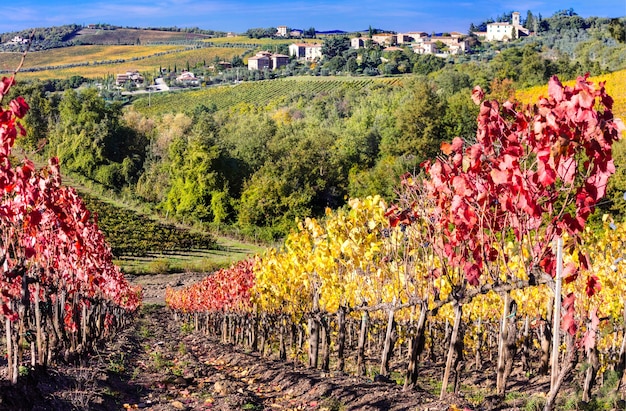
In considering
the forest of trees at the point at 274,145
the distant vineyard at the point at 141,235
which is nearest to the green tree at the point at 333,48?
the forest of trees at the point at 274,145

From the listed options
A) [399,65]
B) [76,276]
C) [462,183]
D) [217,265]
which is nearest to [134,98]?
[399,65]

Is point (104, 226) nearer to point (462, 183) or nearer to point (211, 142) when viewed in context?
point (211, 142)

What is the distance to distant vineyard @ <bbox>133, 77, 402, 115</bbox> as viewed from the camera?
407 ft

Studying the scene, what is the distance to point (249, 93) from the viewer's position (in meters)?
135

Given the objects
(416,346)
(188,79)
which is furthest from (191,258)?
(188,79)

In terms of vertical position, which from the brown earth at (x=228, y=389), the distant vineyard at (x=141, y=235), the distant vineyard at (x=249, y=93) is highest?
the distant vineyard at (x=249, y=93)

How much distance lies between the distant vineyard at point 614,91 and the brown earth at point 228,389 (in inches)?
1459

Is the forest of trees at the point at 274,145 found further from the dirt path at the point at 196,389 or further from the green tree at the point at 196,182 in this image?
the dirt path at the point at 196,389

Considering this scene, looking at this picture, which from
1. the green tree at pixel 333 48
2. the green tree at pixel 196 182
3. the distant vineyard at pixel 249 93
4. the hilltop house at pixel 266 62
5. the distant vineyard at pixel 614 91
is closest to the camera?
the distant vineyard at pixel 614 91

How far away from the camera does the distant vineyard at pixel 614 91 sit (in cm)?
4981

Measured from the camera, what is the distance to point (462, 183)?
17.7 ft

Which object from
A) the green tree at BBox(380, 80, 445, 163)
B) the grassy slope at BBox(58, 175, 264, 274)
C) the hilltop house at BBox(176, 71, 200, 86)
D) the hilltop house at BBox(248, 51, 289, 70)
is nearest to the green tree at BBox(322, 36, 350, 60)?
the hilltop house at BBox(248, 51, 289, 70)

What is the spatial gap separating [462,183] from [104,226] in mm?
57172

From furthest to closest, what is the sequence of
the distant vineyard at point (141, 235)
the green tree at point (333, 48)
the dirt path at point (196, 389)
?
the green tree at point (333, 48), the distant vineyard at point (141, 235), the dirt path at point (196, 389)
